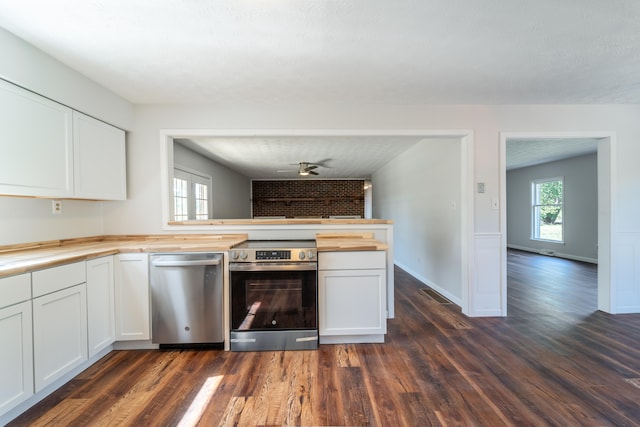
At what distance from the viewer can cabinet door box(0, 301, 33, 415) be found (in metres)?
1.42

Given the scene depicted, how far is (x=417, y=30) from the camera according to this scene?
1657mm

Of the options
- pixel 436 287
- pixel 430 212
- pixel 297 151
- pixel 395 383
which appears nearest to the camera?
pixel 395 383

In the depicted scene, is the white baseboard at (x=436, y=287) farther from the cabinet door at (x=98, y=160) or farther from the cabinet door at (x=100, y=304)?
the cabinet door at (x=98, y=160)

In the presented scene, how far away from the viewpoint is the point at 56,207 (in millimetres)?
2270

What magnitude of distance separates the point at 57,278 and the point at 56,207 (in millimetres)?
916

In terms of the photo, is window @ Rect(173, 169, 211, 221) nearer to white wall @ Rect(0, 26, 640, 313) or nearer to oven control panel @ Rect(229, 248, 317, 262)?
white wall @ Rect(0, 26, 640, 313)

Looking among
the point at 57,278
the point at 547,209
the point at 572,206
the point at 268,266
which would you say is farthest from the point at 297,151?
the point at 547,209

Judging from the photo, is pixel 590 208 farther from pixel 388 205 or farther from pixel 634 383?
pixel 634 383

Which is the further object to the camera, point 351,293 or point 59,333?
point 351,293

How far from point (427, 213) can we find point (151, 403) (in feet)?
13.0

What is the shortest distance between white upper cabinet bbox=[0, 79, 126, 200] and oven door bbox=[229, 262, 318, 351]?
4.70 feet

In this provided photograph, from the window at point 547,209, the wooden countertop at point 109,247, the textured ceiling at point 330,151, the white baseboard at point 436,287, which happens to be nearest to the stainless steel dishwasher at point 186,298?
the wooden countertop at point 109,247

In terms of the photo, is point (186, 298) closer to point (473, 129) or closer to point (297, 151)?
point (473, 129)

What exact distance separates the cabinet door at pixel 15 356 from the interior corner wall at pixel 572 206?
869cm
